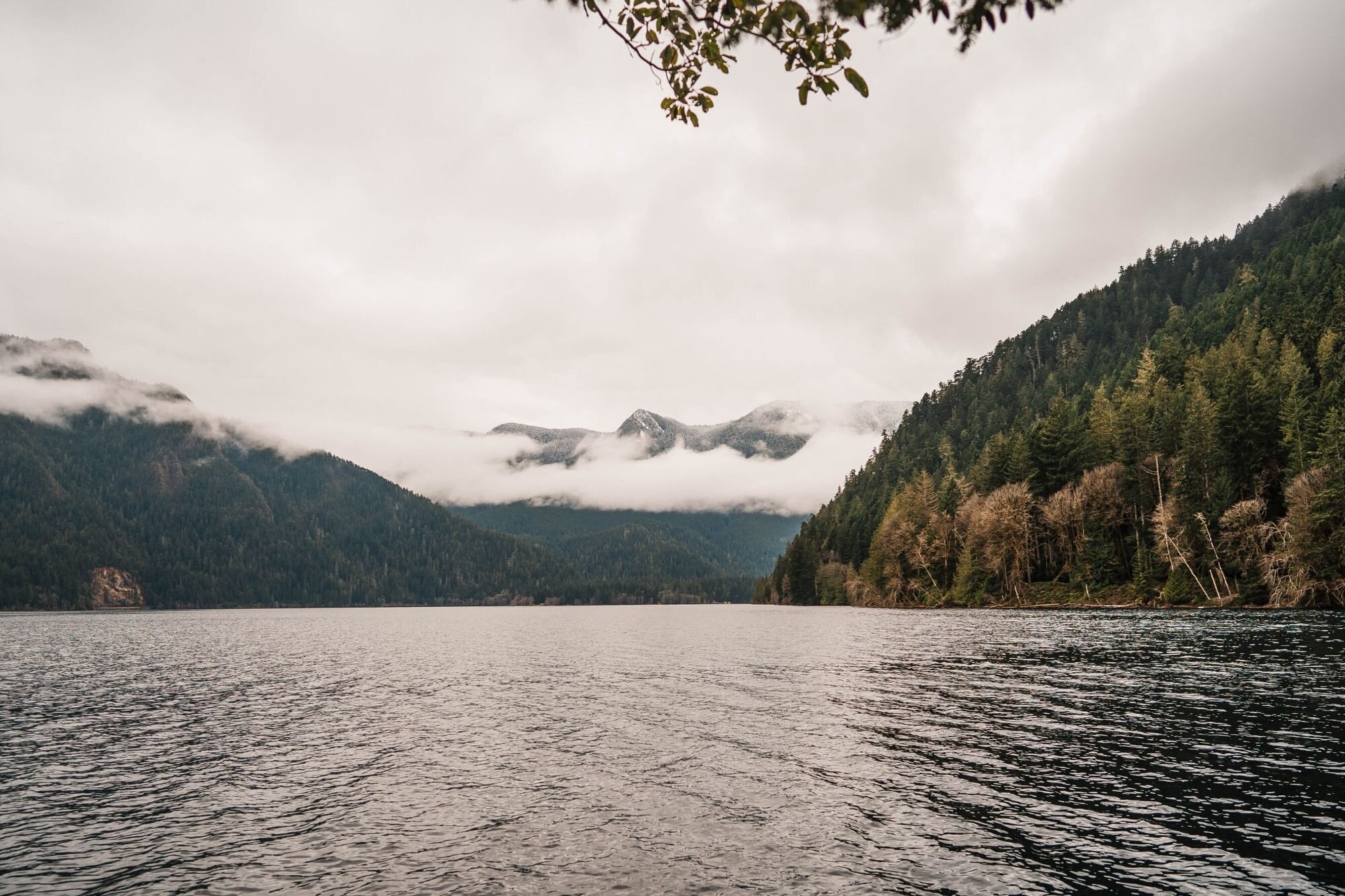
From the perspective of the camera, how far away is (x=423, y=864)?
1587 cm

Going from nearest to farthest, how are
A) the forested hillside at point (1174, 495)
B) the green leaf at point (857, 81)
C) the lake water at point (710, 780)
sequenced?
1. the green leaf at point (857, 81)
2. the lake water at point (710, 780)
3. the forested hillside at point (1174, 495)

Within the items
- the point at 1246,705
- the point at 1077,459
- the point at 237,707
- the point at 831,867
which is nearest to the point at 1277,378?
the point at 1077,459

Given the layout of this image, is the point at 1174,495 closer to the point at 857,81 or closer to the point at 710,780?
the point at 710,780

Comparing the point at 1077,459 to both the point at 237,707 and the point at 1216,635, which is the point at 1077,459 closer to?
the point at 1216,635

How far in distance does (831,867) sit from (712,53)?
15377 mm

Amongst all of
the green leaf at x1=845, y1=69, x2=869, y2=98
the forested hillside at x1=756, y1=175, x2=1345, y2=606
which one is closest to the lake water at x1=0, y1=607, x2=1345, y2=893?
the green leaf at x1=845, y1=69, x2=869, y2=98

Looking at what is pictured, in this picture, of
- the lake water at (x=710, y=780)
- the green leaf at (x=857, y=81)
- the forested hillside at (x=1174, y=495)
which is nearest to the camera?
the green leaf at (x=857, y=81)

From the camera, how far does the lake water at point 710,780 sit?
15070 mm

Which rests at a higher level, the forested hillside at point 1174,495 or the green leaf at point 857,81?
the forested hillside at point 1174,495

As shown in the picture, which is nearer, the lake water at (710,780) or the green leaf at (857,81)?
the green leaf at (857,81)

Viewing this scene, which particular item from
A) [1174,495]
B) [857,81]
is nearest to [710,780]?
[857,81]

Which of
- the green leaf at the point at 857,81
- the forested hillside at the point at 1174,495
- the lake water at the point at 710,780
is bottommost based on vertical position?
the lake water at the point at 710,780

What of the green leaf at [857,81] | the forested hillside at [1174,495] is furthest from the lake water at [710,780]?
the forested hillside at [1174,495]

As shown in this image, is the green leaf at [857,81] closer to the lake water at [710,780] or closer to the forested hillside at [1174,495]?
the lake water at [710,780]
